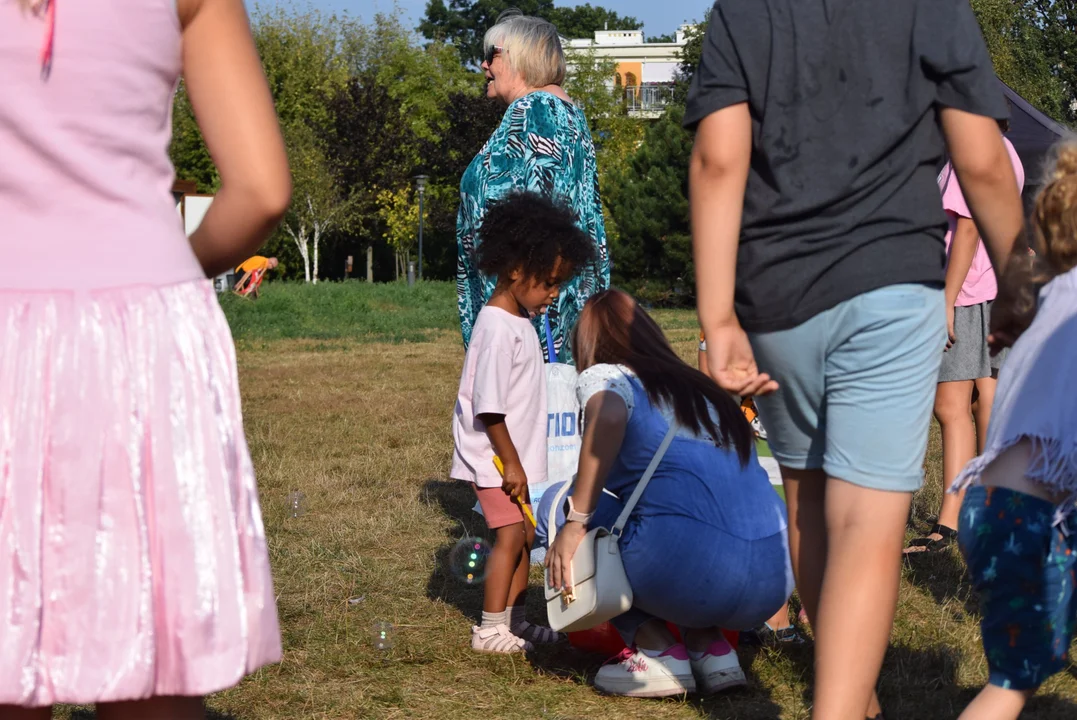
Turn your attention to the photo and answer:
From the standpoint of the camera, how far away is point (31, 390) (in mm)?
1474

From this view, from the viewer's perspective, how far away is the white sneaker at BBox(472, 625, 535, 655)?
405cm

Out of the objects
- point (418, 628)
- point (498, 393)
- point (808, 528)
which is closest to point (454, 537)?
point (418, 628)

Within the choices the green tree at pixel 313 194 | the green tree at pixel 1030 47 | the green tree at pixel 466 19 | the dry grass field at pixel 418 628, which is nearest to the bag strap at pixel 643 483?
the dry grass field at pixel 418 628

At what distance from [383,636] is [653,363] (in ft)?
4.13

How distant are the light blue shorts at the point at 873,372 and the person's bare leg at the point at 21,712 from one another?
56.0 inches

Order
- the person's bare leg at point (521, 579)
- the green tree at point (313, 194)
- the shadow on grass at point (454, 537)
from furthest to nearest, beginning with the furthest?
1. the green tree at point (313, 194)
2. the shadow on grass at point (454, 537)
3. the person's bare leg at point (521, 579)

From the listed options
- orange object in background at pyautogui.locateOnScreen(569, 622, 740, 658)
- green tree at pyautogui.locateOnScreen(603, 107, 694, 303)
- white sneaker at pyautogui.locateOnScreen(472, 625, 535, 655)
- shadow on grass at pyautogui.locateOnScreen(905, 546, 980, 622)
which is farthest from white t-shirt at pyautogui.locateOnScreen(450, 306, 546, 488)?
green tree at pyautogui.locateOnScreen(603, 107, 694, 303)

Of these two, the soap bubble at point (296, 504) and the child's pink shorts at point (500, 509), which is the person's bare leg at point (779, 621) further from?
the soap bubble at point (296, 504)

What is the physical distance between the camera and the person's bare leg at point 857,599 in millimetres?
2330

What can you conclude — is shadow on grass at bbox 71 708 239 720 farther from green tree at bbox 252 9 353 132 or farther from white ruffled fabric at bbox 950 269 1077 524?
green tree at bbox 252 9 353 132

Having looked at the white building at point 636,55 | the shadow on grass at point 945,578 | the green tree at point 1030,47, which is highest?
the white building at point 636,55

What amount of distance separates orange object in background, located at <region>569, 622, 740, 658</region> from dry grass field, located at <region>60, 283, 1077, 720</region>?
64 millimetres

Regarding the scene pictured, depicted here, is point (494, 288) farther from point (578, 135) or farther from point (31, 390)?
point (31, 390)

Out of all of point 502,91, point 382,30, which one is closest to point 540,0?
point 382,30
